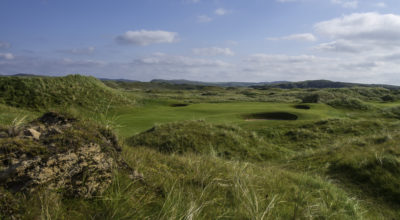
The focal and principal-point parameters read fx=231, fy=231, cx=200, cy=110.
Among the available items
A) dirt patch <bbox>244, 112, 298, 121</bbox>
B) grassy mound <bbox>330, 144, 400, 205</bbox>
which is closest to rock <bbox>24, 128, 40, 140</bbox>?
grassy mound <bbox>330, 144, 400, 205</bbox>

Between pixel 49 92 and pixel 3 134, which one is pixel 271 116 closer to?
pixel 3 134

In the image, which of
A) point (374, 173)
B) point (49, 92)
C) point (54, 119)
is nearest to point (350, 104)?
point (374, 173)

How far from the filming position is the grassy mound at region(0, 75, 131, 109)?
25.4 m

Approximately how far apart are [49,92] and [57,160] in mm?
30375

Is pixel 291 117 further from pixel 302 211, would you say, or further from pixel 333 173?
pixel 302 211

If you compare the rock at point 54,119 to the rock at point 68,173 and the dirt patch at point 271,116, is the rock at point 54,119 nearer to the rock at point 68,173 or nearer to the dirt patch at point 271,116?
the rock at point 68,173

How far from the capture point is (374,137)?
11.0 m

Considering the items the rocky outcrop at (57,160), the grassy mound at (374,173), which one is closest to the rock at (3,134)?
the rocky outcrop at (57,160)

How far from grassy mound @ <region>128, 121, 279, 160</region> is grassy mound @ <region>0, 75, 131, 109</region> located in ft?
42.3

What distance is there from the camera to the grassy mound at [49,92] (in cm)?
2536

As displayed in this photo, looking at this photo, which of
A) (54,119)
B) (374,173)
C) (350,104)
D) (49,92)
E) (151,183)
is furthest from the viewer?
(350,104)

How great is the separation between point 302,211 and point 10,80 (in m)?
35.5

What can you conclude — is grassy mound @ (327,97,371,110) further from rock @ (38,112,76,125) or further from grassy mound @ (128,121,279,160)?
rock @ (38,112,76,125)

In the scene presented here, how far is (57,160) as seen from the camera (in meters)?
2.64
